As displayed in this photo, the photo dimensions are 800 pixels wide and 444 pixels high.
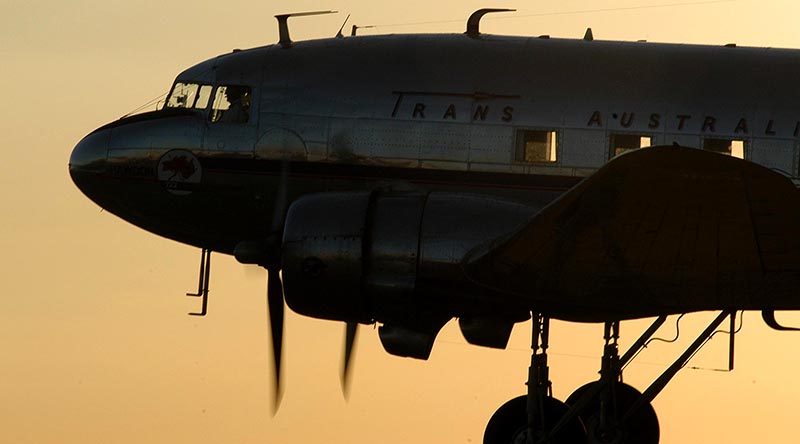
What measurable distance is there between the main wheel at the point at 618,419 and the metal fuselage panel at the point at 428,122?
351 cm

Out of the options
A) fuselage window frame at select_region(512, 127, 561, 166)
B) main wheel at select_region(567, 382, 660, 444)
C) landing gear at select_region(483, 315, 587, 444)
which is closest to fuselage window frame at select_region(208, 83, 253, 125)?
fuselage window frame at select_region(512, 127, 561, 166)

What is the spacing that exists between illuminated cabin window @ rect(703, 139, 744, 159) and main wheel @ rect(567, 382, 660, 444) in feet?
12.8

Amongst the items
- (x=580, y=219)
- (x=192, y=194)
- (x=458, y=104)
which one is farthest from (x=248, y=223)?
(x=580, y=219)

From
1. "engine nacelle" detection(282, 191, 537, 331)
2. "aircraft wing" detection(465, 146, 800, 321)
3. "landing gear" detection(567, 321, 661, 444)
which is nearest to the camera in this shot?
"aircraft wing" detection(465, 146, 800, 321)

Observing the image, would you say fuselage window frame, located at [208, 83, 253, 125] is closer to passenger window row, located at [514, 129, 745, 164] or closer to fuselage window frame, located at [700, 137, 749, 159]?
passenger window row, located at [514, 129, 745, 164]

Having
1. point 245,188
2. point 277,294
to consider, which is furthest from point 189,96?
point 277,294

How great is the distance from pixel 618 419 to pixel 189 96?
7.54 m

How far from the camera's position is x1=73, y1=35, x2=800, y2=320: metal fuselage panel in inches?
1059

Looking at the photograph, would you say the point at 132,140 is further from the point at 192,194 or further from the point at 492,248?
the point at 492,248

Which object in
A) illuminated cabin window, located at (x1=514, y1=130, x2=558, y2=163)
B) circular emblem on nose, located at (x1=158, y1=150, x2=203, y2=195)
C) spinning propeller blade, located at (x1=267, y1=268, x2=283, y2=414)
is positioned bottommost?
spinning propeller blade, located at (x1=267, y1=268, x2=283, y2=414)

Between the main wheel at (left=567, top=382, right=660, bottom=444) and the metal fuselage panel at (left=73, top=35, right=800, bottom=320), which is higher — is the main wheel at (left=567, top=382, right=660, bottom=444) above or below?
below

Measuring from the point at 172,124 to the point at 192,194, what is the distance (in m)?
1.10

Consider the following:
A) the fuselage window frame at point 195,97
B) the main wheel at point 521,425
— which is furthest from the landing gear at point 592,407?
the fuselage window frame at point 195,97

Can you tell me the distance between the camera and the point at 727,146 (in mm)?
26641
